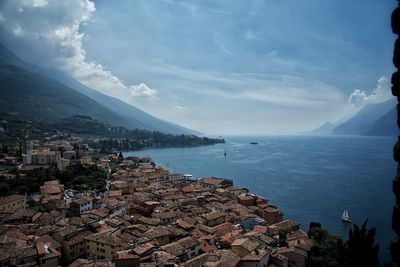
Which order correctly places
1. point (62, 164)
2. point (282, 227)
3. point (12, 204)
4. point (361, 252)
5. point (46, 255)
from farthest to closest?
point (62, 164)
point (12, 204)
point (282, 227)
point (46, 255)
point (361, 252)

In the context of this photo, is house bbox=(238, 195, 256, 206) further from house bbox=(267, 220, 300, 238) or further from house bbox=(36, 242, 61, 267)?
house bbox=(36, 242, 61, 267)

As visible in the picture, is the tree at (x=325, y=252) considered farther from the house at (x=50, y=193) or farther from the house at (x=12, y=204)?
the house at (x=12, y=204)

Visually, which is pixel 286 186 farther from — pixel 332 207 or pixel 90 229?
pixel 90 229

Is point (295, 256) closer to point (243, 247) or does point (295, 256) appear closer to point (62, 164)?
point (243, 247)

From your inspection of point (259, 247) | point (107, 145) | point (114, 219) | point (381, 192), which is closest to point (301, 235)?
Answer: point (259, 247)

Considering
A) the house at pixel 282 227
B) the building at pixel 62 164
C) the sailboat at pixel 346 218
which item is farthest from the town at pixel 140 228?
the building at pixel 62 164

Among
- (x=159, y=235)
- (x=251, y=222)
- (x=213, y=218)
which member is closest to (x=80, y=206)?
(x=159, y=235)
